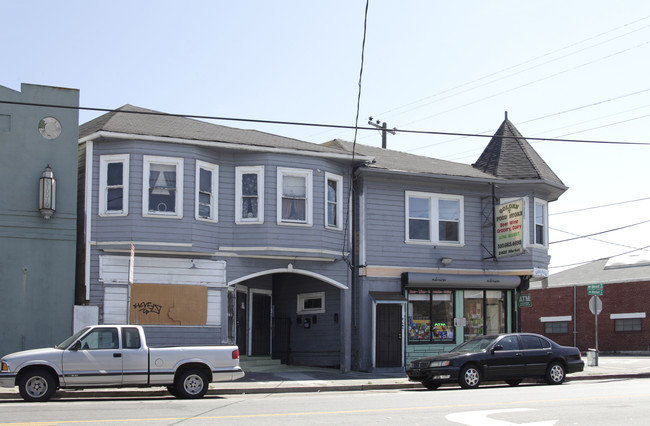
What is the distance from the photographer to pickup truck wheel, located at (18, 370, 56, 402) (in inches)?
579

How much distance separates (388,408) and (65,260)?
1105cm

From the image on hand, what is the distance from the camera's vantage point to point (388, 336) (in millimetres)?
24359

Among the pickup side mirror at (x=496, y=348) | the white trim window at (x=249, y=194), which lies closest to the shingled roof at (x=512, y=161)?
the pickup side mirror at (x=496, y=348)

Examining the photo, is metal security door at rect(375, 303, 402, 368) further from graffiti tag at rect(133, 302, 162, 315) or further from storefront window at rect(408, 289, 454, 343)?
graffiti tag at rect(133, 302, 162, 315)

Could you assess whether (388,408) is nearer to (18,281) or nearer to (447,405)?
(447,405)

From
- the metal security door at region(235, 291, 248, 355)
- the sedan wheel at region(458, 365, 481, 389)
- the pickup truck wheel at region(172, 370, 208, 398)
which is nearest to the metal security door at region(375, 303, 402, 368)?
the metal security door at region(235, 291, 248, 355)

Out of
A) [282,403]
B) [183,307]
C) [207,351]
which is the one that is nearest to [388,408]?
[282,403]

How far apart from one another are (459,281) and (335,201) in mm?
4896

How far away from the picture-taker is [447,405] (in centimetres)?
1374

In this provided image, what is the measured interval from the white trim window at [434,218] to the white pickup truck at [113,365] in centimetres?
1021

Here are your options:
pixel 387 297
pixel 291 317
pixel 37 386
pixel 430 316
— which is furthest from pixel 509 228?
pixel 37 386

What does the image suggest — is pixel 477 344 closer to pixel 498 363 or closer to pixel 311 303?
pixel 498 363

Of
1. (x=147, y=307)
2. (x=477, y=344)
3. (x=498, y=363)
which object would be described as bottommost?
(x=498, y=363)

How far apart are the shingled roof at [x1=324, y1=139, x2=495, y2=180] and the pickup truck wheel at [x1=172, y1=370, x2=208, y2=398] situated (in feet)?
32.9
